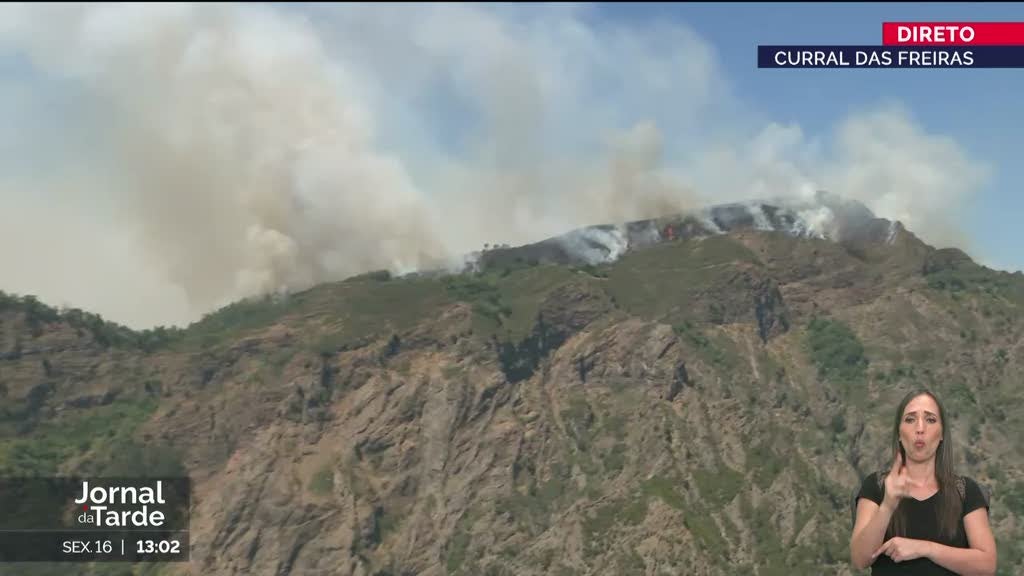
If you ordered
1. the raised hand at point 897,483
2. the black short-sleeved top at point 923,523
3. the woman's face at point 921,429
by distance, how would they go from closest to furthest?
the raised hand at point 897,483 → the black short-sleeved top at point 923,523 → the woman's face at point 921,429

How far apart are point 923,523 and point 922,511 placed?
0.55ft

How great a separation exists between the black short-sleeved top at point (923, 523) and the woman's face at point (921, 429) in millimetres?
613

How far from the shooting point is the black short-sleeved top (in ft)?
55.4

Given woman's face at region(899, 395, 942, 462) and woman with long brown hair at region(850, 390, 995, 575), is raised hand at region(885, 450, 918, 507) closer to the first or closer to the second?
woman with long brown hair at region(850, 390, 995, 575)

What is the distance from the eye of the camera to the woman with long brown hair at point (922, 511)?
16.6m

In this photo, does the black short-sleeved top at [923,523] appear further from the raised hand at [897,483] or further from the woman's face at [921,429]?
the woman's face at [921,429]

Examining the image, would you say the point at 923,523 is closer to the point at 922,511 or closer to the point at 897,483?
the point at 922,511

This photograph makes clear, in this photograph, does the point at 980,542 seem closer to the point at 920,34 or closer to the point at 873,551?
the point at 873,551

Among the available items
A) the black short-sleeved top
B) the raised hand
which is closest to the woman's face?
the raised hand

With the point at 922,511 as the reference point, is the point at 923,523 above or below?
below

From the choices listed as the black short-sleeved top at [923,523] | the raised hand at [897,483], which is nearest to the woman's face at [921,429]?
the raised hand at [897,483]

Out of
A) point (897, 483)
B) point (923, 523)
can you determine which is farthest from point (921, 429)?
point (923, 523)

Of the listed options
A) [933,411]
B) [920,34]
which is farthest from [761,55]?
[933,411]

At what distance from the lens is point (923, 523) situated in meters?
17.1
